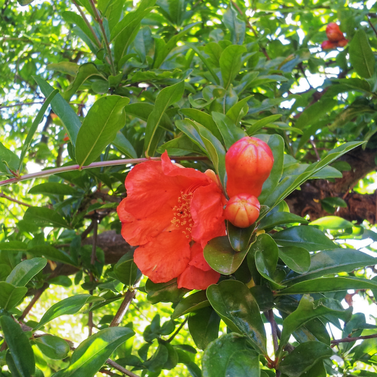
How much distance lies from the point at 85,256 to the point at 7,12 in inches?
69.5

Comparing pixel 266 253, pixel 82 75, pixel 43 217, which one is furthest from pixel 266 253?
pixel 43 217

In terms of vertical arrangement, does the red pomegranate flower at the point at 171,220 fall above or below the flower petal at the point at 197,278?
above

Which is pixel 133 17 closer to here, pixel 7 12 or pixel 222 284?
pixel 222 284

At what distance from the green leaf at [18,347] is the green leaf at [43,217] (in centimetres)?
53

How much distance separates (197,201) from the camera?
0.59m

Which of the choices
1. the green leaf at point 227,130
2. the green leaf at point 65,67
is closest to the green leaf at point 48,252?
the green leaf at point 65,67

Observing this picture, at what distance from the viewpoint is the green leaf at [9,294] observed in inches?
24.4

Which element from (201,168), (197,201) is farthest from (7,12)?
(197,201)

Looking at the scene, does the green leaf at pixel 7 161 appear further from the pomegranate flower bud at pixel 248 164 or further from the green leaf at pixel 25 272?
the pomegranate flower bud at pixel 248 164

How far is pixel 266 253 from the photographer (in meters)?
0.57

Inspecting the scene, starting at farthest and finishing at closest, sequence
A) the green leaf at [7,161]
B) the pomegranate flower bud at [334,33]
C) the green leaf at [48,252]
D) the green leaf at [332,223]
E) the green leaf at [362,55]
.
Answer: the pomegranate flower bud at [334,33] < the green leaf at [362,55] < the green leaf at [48,252] < the green leaf at [332,223] < the green leaf at [7,161]

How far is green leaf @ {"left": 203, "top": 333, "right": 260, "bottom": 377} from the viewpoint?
18.7 inches

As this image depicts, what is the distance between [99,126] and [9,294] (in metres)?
0.34

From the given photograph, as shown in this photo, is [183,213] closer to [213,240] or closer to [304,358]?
[213,240]
